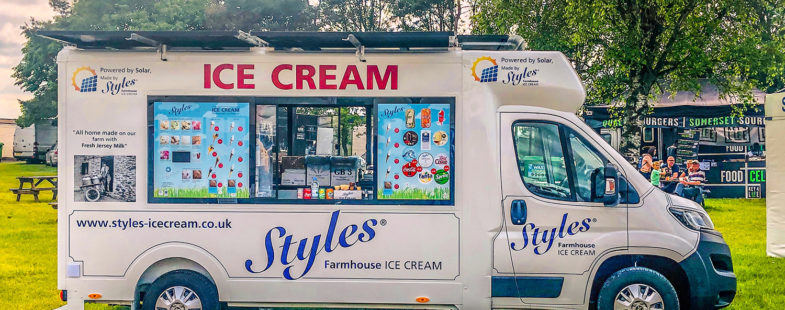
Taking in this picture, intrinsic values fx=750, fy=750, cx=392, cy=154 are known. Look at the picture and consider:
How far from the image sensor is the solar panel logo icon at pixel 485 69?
7035mm

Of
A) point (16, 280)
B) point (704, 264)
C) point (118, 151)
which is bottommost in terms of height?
point (16, 280)

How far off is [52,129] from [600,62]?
38734 millimetres

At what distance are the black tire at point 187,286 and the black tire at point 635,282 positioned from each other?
3558 millimetres

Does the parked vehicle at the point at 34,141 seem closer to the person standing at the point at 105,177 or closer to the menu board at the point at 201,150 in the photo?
the person standing at the point at 105,177

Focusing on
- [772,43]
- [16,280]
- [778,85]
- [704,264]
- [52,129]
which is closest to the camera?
[704,264]

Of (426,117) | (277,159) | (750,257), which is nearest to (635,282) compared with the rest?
(426,117)

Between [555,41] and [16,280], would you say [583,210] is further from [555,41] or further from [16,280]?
[555,41]

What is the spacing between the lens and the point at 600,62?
59.3ft

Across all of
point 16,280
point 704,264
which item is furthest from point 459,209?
point 16,280

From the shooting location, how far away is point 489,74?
704cm

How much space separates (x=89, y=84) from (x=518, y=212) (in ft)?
13.7

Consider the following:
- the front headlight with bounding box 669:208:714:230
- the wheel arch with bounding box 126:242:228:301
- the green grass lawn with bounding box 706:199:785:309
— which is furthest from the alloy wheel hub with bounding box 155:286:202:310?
the green grass lawn with bounding box 706:199:785:309

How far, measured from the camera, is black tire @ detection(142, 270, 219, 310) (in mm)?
6887

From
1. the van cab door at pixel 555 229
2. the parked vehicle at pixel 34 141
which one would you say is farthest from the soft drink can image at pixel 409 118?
the parked vehicle at pixel 34 141
